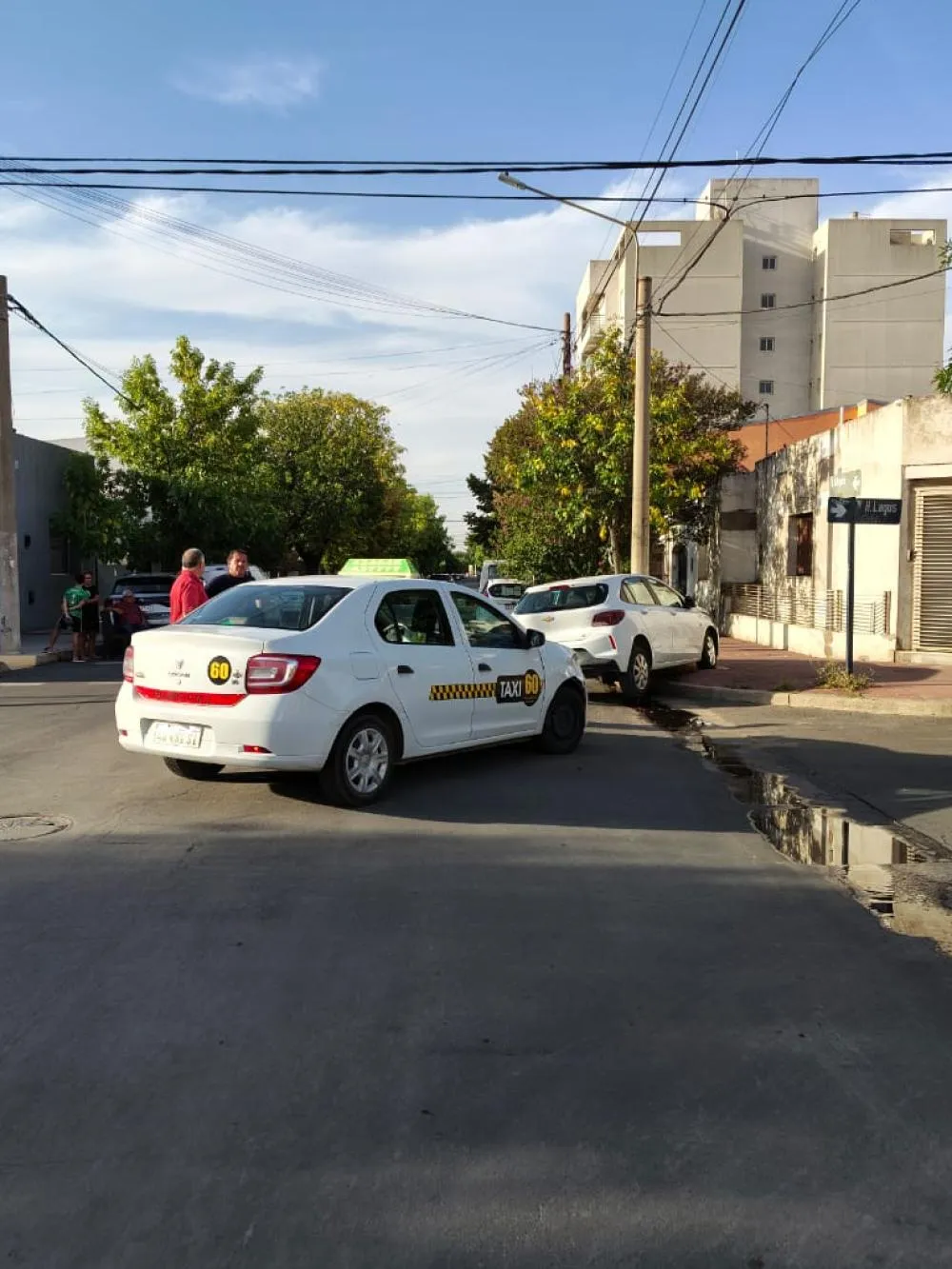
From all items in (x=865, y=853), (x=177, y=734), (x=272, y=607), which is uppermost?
(x=272, y=607)

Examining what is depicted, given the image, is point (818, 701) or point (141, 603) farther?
point (141, 603)

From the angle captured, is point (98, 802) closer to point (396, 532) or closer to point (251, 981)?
point (251, 981)

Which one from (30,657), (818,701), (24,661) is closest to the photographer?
(818,701)

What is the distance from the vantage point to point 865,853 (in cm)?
658

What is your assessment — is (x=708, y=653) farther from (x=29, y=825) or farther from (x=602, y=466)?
(x=29, y=825)

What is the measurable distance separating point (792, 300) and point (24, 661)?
51928mm

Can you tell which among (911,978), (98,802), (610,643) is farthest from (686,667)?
(911,978)

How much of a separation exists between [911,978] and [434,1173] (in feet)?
8.04

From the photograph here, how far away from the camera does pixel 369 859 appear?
239 inches

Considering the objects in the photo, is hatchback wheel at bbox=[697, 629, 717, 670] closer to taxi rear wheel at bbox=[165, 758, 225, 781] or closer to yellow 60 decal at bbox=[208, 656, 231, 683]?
Answer: taxi rear wheel at bbox=[165, 758, 225, 781]

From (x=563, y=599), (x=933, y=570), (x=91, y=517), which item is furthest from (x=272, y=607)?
(x=91, y=517)

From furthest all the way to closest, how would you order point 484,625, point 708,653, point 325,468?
point 325,468 < point 708,653 < point 484,625

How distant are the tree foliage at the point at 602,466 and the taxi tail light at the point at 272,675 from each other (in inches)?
655

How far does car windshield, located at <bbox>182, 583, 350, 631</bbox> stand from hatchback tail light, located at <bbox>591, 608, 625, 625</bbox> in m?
6.33
